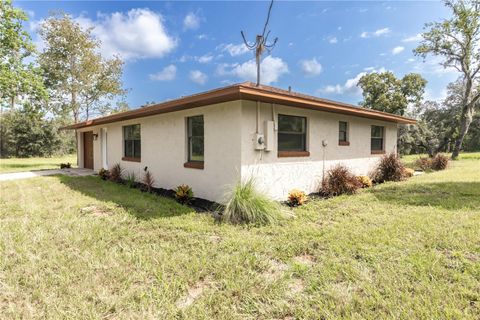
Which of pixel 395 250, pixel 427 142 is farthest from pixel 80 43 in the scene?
pixel 427 142

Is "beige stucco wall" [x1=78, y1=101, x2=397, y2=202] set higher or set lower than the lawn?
higher

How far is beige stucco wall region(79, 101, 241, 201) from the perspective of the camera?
5984 mm

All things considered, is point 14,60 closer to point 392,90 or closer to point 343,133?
point 343,133

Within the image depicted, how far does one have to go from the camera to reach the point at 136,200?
670 centimetres

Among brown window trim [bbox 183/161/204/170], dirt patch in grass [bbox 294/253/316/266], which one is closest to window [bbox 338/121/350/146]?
brown window trim [bbox 183/161/204/170]

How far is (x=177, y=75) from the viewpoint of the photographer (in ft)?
76.9

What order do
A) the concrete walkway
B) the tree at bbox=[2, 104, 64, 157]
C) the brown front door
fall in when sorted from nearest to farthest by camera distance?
the concrete walkway → the brown front door → the tree at bbox=[2, 104, 64, 157]

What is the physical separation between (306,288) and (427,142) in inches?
1012

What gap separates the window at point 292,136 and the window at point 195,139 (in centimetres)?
210

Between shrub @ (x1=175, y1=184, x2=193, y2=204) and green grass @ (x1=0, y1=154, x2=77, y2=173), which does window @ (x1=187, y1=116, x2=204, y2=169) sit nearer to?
shrub @ (x1=175, y1=184, x2=193, y2=204)

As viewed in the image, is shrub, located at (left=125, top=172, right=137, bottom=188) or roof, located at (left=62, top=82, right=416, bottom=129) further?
shrub, located at (left=125, top=172, right=137, bottom=188)

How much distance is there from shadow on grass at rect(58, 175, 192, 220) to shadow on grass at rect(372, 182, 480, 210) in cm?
538

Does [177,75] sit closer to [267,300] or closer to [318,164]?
[318,164]

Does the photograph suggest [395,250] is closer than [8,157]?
Yes
